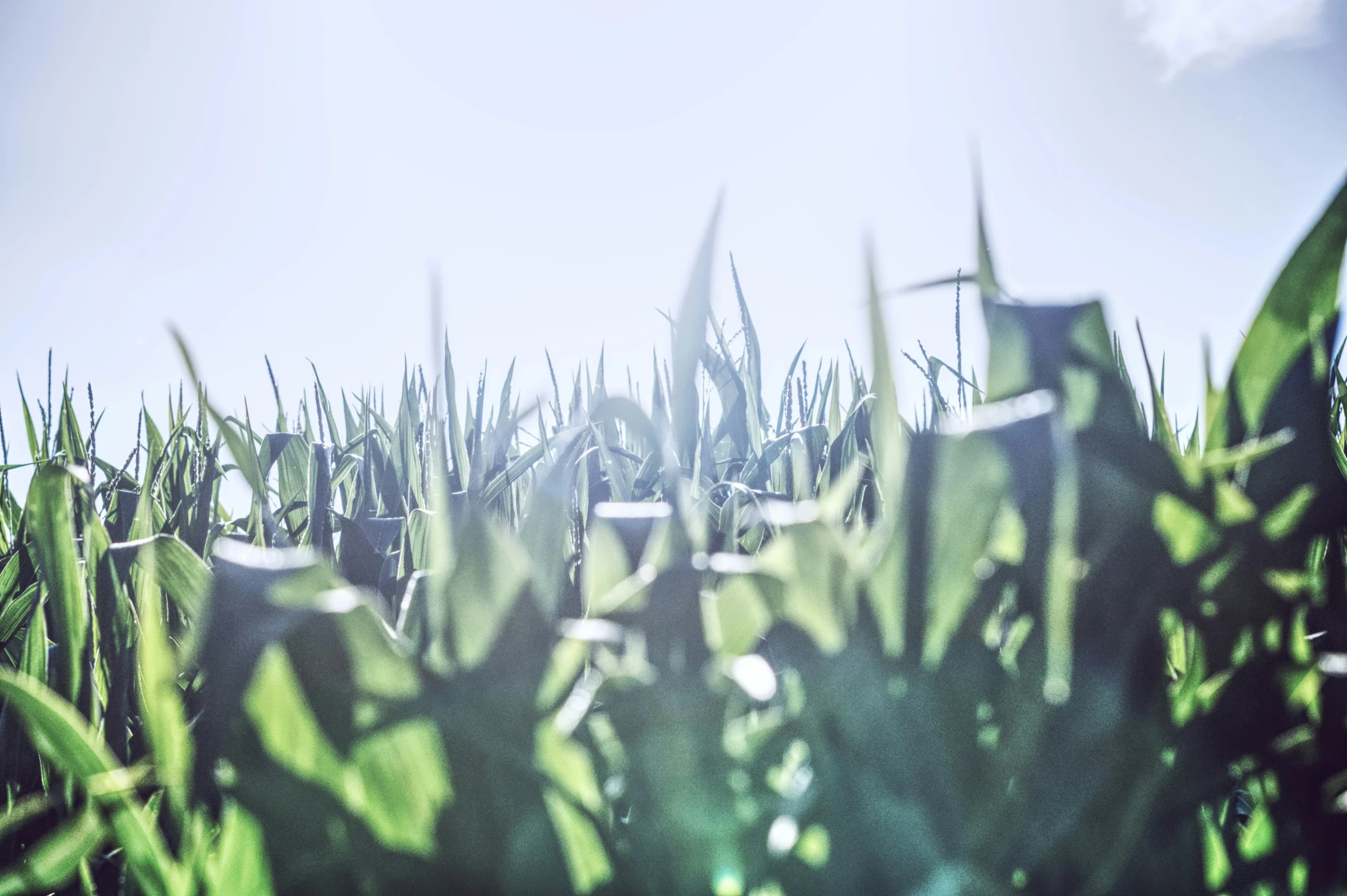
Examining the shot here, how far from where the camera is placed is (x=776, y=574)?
21 centimetres

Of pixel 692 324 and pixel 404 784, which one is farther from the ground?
pixel 692 324

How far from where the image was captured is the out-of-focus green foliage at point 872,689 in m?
0.20

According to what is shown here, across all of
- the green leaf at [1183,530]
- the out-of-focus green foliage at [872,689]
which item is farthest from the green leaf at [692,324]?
the green leaf at [1183,530]

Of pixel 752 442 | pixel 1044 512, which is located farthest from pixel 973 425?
pixel 752 442

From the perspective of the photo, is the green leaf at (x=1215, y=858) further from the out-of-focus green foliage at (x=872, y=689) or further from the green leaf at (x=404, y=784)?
the green leaf at (x=404, y=784)

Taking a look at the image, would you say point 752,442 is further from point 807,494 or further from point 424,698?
point 424,698

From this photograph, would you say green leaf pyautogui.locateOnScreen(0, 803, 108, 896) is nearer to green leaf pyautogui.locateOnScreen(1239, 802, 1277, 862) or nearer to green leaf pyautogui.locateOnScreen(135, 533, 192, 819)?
green leaf pyautogui.locateOnScreen(135, 533, 192, 819)

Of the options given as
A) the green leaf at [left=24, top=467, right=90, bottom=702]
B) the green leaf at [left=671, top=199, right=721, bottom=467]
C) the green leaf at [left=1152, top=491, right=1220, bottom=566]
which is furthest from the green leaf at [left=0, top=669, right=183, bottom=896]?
the green leaf at [left=1152, top=491, right=1220, bottom=566]

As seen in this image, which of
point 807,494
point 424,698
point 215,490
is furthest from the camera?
point 215,490

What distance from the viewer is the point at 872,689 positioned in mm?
207

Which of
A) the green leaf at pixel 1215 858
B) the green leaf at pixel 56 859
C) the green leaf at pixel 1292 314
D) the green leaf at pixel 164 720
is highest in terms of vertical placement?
the green leaf at pixel 1292 314

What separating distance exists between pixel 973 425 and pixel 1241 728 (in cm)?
13

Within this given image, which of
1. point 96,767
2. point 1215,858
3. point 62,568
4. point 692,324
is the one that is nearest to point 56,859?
point 96,767

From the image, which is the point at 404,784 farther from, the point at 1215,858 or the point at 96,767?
the point at 1215,858
